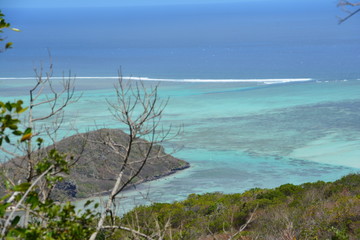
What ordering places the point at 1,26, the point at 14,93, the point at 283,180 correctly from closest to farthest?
1. the point at 1,26
2. the point at 283,180
3. the point at 14,93

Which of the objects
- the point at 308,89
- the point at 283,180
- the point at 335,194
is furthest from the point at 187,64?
the point at 335,194

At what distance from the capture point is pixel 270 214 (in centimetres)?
1298

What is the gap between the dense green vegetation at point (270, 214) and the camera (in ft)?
34.0

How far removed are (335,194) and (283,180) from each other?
6.97m

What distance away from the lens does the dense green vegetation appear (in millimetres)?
10359

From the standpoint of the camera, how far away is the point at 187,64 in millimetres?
69875

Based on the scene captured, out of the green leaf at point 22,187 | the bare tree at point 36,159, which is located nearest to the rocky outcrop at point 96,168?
the bare tree at point 36,159

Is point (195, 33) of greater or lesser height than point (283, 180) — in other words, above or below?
above

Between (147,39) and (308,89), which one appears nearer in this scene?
(308,89)

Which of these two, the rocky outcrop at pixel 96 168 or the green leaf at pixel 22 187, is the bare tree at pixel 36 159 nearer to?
the green leaf at pixel 22 187

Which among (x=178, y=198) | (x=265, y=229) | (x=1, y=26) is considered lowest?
(x=178, y=198)

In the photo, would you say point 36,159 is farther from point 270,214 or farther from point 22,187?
point 270,214

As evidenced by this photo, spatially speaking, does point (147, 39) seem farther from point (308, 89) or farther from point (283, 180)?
point (283, 180)

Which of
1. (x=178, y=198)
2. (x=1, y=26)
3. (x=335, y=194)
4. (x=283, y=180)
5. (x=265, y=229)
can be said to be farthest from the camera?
(x=283, y=180)
